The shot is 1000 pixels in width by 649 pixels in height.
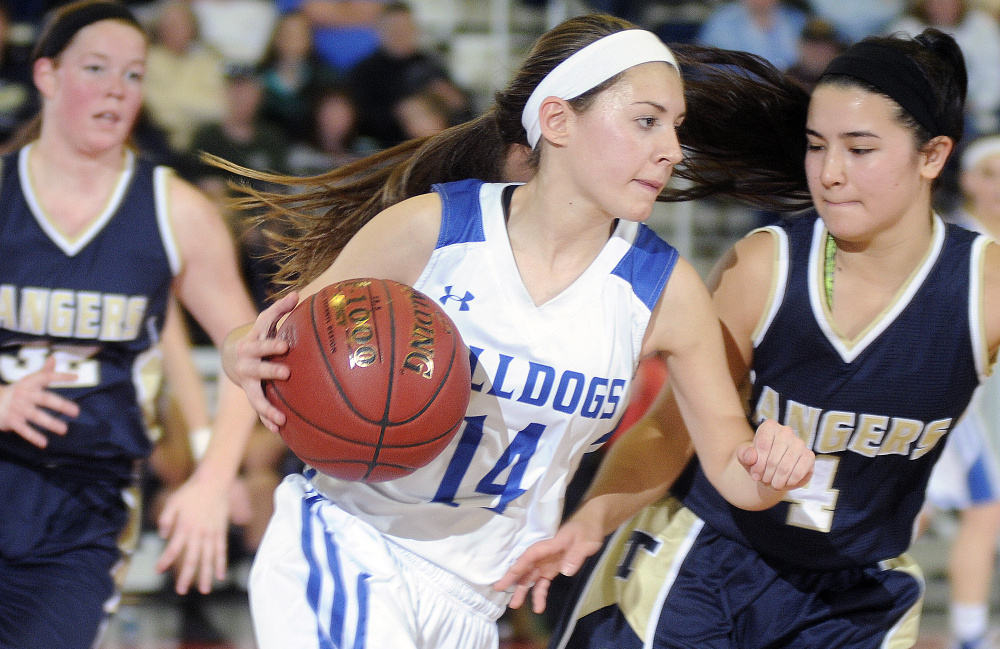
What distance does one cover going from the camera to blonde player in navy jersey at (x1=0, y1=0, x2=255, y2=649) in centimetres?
281

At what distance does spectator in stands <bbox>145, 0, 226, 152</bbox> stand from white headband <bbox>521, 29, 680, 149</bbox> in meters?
3.50

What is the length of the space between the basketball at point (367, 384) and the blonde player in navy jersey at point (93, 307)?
908mm

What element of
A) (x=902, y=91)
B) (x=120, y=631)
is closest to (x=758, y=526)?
(x=902, y=91)

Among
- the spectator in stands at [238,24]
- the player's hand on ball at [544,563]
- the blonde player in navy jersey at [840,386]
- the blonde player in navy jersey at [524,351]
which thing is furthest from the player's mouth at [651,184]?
the spectator in stands at [238,24]

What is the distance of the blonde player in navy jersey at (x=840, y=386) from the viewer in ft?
8.04

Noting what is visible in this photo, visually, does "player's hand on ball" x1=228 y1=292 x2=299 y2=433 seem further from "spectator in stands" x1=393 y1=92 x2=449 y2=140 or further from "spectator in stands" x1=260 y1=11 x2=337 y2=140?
"spectator in stands" x1=260 y1=11 x2=337 y2=140

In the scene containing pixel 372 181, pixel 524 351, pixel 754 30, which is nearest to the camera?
pixel 524 351

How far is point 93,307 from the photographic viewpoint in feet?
9.57

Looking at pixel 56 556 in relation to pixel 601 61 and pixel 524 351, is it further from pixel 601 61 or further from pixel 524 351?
pixel 601 61

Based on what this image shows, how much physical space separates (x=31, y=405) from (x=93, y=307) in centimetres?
42

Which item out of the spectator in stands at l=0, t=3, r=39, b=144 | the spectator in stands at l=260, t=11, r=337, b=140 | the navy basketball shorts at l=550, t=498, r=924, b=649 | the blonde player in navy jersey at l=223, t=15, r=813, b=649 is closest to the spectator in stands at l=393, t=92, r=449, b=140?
the spectator in stands at l=260, t=11, r=337, b=140

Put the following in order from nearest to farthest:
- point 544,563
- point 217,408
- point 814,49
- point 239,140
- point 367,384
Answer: point 367,384, point 544,563, point 217,408, point 239,140, point 814,49

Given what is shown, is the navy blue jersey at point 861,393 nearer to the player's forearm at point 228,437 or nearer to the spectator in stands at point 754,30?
the player's forearm at point 228,437

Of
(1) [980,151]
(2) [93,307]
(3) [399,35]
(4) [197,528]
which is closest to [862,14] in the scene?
(1) [980,151]
